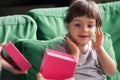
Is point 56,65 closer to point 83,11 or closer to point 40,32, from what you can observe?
point 83,11

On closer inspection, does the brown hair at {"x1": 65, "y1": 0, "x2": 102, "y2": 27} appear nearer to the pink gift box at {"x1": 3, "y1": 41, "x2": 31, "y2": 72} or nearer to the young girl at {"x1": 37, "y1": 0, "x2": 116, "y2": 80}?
the young girl at {"x1": 37, "y1": 0, "x2": 116, "y2": 80}

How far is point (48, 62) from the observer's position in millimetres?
1168

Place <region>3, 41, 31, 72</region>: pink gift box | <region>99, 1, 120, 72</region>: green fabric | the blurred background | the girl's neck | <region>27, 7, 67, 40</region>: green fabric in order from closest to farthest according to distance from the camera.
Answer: <region>3, 41, 31, 72</region>: pink gift box, the girl's neck, <region>27, 7, 67, 40</region>: green fabric, <region>99, 1, 120, 72</region>: green fabric, the blurred background

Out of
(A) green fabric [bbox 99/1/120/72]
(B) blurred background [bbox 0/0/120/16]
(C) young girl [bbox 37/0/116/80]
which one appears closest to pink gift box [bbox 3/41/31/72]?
(C) young girl [bbox 37/0/116/80]

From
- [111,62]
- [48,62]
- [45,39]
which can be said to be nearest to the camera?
[48,62]

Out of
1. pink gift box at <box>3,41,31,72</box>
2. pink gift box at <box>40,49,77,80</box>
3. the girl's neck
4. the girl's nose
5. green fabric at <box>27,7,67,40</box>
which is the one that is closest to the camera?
pink gift box at <box>40,49,77,80</box>

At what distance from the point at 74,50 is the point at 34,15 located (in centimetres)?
38

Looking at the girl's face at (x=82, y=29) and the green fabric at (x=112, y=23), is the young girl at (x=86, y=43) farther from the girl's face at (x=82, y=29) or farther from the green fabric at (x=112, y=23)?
the green fabric at (x=112, y=23)

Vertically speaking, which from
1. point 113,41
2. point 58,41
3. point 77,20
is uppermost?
point 77,20

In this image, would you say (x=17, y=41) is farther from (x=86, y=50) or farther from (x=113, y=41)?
(x=113, y=41)

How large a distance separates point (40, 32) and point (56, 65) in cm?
52

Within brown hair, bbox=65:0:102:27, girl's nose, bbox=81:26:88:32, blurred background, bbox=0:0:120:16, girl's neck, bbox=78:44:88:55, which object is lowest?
blurred background, bbox=0:0:120:16

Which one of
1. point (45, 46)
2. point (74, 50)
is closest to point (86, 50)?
point (74, 50)

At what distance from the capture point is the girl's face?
1439mm
